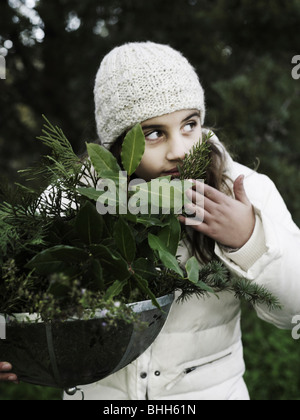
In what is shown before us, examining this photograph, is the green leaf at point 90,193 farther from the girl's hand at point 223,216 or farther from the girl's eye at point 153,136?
the girl's eye at point 153,136

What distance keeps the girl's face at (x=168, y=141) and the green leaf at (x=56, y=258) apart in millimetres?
598

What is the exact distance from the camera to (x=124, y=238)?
0.96m

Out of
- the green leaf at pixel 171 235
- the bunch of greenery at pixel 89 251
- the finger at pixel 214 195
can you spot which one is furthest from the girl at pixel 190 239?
the green leaf at pixel 171 235

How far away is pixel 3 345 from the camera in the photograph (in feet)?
3.43

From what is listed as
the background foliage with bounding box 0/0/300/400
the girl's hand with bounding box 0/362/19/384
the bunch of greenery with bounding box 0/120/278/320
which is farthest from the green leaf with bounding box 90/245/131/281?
the background foliage with bounding box 0/0/300/400

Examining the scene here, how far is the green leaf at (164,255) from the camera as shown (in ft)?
3.24

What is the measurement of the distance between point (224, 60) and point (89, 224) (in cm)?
357

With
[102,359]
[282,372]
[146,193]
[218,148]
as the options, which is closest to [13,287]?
[102,359]

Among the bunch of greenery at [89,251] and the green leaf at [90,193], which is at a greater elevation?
the green leaf at [90,193]

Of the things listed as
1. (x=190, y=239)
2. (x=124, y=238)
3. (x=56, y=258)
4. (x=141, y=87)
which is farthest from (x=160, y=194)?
(x=141, y=87)

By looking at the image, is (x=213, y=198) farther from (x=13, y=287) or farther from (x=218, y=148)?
(x=13, y=287)

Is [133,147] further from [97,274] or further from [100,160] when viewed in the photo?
[97,274]

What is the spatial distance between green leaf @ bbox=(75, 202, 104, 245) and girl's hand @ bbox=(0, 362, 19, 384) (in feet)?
1.23

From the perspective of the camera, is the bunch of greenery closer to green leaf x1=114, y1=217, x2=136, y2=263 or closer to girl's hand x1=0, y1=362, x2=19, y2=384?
green leaf x1=114, y1=217, x2=136, y2=263
